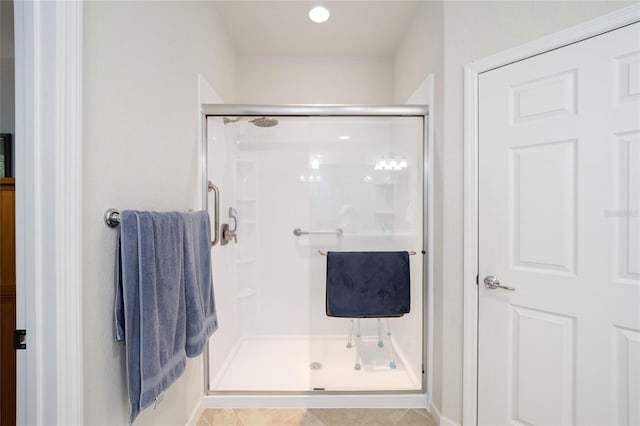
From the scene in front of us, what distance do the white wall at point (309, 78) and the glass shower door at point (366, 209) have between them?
1123 millimetres

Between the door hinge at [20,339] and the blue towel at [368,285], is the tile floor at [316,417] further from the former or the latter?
the door hinge at [20,339]

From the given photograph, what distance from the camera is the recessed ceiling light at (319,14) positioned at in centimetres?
210

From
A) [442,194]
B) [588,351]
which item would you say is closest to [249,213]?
[442,194]

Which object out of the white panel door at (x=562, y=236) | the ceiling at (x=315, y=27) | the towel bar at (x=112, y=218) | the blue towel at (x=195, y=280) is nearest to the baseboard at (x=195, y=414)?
the blue towel at (x=195, y=280)

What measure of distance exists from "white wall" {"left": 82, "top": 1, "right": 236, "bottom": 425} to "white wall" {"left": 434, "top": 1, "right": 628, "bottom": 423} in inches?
57.5

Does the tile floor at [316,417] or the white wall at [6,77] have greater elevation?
the white wall at [6,77]

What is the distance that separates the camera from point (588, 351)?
1.26m

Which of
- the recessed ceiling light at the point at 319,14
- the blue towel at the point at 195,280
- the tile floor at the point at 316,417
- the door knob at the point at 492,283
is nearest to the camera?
the blue towel at the point at 195,280

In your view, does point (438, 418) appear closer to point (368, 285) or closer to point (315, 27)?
point (368, 285)

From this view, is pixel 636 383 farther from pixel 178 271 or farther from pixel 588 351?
pixel 178 271

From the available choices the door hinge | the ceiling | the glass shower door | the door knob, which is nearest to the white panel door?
the door knob

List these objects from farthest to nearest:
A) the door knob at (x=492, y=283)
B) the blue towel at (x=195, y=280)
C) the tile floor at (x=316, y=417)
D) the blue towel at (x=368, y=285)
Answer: the blue towel at (x=368, y=285)
the tile floor at (x=316, y=417)
the door knob at (x=492, y=283)
the blue towel at (x=195, y=280)

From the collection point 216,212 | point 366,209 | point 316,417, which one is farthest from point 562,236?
point 216,212

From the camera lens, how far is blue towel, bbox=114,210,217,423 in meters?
0.99
